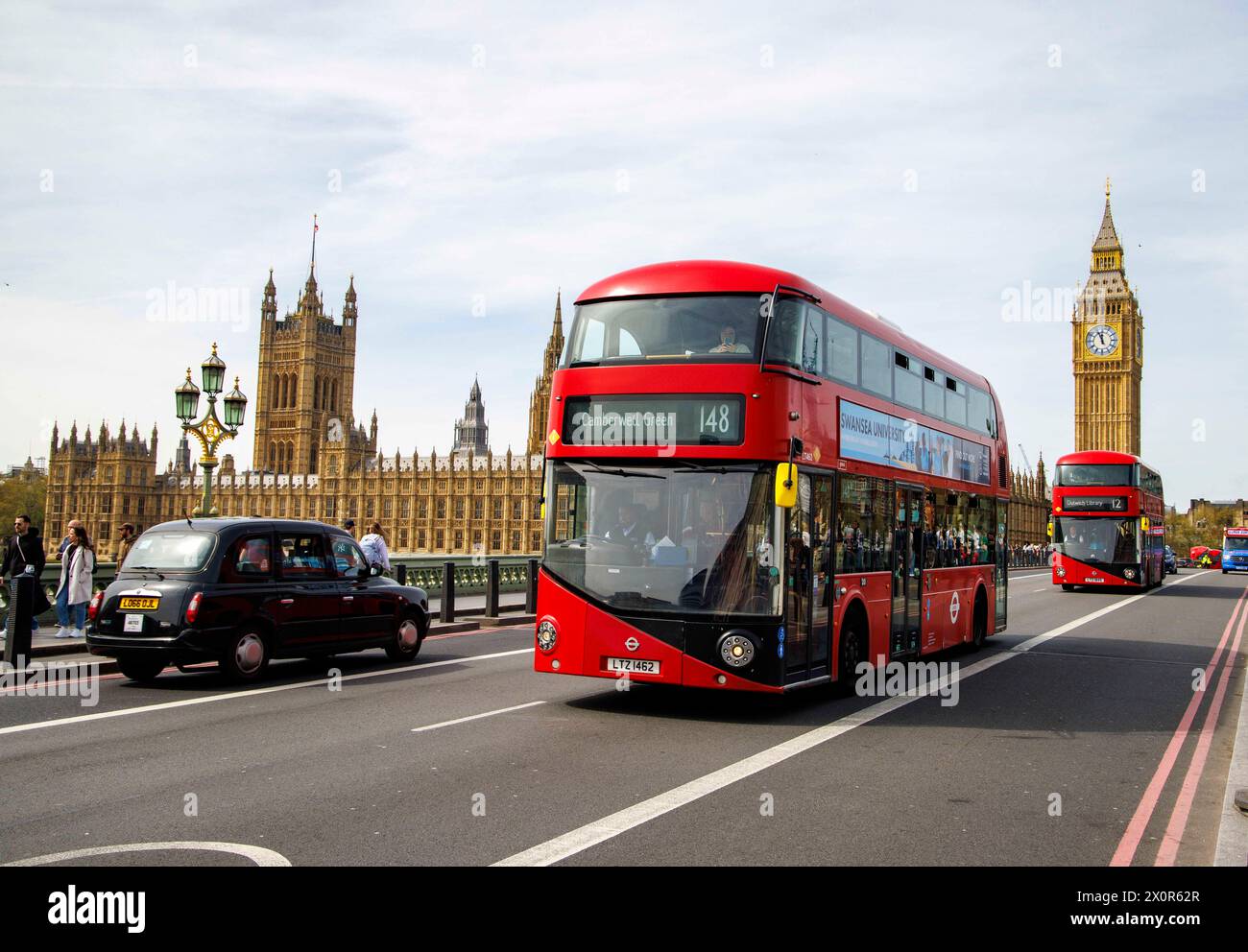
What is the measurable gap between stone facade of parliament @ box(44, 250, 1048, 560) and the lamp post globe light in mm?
81393

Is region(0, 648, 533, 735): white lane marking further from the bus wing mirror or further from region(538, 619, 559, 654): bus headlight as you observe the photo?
the bus wing mirror

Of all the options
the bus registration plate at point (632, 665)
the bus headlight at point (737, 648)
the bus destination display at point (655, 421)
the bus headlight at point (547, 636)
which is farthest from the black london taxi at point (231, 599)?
the bus headlight at point (737, 648)

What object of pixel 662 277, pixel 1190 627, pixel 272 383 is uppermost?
pixel 272 383

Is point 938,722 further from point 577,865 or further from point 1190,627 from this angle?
point 1190,627

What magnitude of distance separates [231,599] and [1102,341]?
133 m

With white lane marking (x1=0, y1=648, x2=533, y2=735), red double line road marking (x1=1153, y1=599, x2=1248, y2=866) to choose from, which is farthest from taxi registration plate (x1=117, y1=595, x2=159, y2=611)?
red double line road marking (x1=1153, y1=599, x2=1248, y2=866)

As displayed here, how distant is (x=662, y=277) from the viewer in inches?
398

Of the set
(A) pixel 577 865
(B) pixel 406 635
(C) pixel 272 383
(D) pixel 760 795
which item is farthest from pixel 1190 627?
(C) pixel 272 383

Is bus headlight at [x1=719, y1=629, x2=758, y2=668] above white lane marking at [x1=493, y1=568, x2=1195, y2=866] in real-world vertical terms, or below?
above

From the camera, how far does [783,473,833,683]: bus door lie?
31.3ft

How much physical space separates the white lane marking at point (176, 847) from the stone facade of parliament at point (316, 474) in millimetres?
100246

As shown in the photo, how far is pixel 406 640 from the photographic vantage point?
14.2 m
